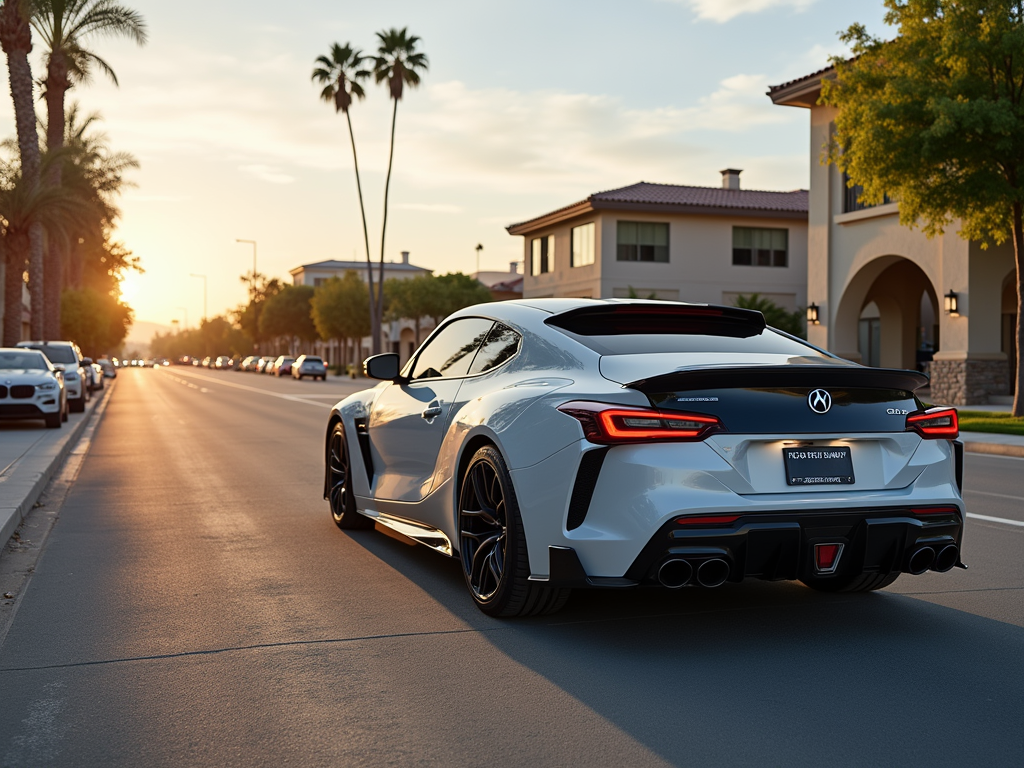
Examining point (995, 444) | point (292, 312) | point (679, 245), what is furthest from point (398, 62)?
point (292, 312)

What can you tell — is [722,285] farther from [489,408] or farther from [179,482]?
[489,408]

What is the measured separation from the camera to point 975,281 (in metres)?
25.0

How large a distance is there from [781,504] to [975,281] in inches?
892

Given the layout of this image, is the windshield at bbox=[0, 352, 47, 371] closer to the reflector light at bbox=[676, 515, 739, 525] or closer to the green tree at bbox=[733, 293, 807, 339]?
the reflector light at bbox=[676, 515, 739, 525]

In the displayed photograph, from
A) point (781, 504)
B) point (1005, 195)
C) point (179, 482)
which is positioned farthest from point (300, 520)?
point (1005, 195)

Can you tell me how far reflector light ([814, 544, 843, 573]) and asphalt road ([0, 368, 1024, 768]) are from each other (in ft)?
1.29

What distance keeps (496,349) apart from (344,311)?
244ft

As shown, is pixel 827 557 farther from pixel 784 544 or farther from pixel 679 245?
pixel 679 245

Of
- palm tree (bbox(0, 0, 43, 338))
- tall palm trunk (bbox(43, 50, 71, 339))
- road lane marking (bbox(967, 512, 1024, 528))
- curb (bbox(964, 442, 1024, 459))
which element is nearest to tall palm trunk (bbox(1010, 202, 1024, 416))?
curb (bbox(964, 442, 1024, 459))

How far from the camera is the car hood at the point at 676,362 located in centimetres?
483

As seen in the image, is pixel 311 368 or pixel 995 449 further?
pixel 311 368

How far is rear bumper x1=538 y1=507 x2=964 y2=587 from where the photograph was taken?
14.8ft

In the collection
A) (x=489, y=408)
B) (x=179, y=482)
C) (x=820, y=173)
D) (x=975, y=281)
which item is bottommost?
(x=179, y=482)

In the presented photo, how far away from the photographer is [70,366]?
25.9 m
